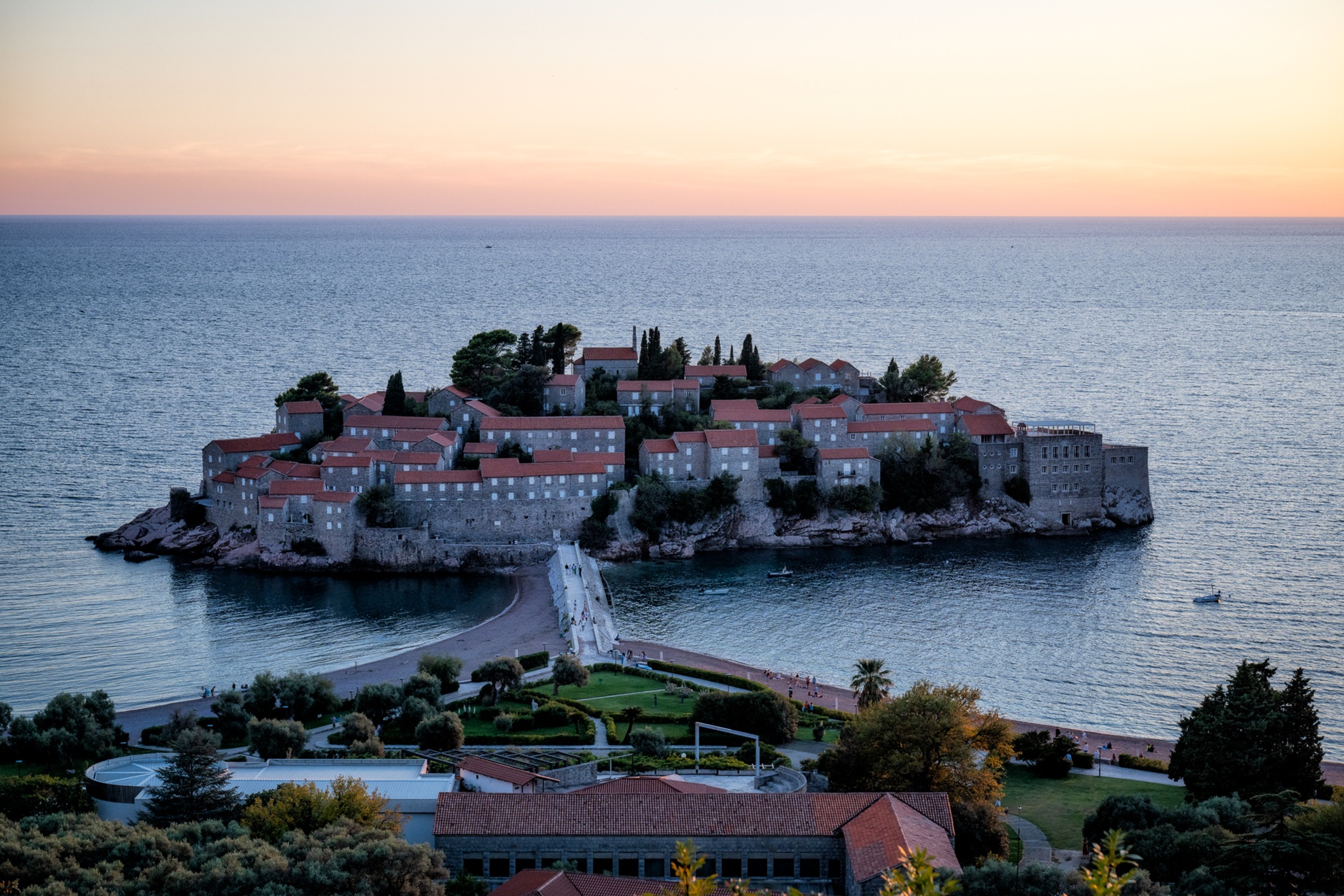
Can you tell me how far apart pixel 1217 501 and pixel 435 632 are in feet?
139

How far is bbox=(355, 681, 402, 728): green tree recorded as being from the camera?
139ft

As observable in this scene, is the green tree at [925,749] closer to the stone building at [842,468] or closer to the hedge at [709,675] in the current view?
the hedge at [709,675]

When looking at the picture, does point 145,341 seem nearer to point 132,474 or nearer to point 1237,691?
point 132,474

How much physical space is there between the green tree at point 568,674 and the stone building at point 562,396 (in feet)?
95.9

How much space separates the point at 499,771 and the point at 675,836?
5.93 meters

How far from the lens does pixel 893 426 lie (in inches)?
2881

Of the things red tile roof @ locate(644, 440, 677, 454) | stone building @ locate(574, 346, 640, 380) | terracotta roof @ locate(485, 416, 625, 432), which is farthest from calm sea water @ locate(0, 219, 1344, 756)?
stone building @ locate(574, 346, 640, 380)

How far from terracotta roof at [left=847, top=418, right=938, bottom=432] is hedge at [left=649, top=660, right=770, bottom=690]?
26033 millimetres

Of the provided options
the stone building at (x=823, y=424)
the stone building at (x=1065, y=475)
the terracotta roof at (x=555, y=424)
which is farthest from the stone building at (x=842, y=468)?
the terracotta roof at (x=555, y=424)

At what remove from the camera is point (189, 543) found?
66.3 metres

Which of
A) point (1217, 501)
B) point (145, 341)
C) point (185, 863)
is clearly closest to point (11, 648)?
point (185, 863)

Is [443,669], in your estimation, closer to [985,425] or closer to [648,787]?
[648,787]

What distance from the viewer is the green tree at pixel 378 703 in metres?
42.5

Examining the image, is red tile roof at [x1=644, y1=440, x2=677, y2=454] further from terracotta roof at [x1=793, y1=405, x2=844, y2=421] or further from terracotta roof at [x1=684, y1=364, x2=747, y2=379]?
terracotta roof at [x1=684, y1=364, x2=747, y2=379]
